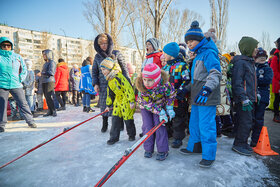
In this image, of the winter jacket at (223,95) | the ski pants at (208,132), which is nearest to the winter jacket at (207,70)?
the ski pants at (208,132)

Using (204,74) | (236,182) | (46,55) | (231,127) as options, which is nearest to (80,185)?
(236,182)

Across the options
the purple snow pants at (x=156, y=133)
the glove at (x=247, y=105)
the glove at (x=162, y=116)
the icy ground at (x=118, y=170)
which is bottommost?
the icy ground at (x=118, y=170)

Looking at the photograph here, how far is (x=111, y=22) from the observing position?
26.9 ft

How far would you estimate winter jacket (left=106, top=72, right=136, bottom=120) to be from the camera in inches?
109

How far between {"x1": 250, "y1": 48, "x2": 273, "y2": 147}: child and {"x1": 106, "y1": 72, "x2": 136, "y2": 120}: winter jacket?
2187 millimetres

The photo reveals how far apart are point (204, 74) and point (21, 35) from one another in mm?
63885

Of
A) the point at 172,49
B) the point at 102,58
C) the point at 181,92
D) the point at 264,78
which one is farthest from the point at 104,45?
the point at 264,78

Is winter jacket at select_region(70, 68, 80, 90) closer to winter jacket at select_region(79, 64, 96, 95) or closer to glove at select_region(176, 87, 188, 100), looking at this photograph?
A: winter jacket at select_region(79, 64, 96, 95)

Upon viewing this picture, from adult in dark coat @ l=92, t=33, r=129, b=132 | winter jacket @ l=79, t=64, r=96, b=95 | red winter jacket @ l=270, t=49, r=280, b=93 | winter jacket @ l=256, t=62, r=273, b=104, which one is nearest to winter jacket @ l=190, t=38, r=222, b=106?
winter jacket @ l=256, t=62, r=273, b=104

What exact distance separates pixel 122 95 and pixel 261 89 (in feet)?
8.57

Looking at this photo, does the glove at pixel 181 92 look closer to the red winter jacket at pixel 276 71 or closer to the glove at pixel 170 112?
the glove at pixel 170 112

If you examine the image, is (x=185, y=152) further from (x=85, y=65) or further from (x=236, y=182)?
(x=85, y=65)

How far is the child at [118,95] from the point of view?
2.77 meters

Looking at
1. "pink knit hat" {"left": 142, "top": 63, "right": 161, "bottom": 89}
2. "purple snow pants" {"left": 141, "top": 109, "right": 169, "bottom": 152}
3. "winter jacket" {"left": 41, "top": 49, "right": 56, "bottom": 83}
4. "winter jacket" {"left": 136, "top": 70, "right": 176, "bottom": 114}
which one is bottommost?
"purple snow pants" {"left": 141, "top": 109, "right": 169, "bottom": 152}
